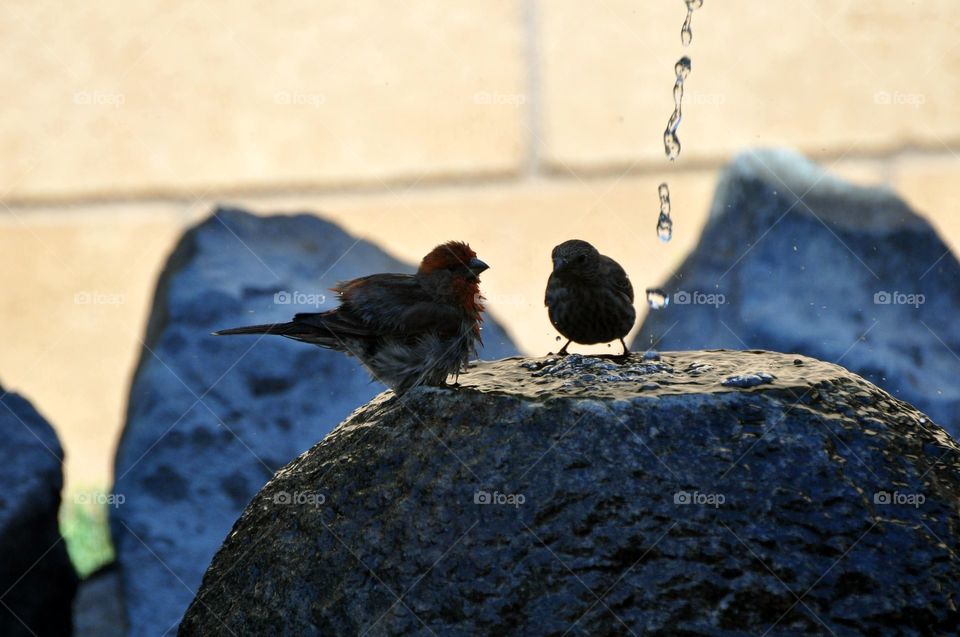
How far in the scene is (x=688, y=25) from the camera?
6.86m

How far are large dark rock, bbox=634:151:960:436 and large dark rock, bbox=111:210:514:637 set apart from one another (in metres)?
1.27

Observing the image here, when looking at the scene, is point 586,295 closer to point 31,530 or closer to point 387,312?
point 387,312

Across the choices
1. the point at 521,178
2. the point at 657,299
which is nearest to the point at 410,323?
the point at 657,299

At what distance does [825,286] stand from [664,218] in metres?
1.19

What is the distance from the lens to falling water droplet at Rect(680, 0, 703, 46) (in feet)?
22.2

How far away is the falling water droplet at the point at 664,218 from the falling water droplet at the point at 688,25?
94 centimetres

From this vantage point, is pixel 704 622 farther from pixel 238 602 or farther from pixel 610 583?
pixel 238 602

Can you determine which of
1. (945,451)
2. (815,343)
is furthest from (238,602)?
(815,343)

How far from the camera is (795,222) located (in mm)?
6199

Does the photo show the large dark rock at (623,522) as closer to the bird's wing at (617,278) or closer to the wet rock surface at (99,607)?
the bird's wing at (617,278)

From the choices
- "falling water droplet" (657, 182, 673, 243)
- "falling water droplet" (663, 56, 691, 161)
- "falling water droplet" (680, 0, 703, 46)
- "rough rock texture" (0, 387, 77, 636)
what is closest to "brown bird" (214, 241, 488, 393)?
"rough rock texture" (0, 387, 77, 636)

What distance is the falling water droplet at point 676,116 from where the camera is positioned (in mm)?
6863

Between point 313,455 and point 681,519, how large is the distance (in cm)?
130

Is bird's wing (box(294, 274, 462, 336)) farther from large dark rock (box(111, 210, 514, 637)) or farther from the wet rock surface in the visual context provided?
the wet rock surface
